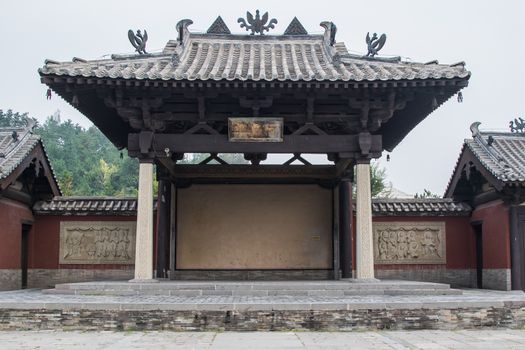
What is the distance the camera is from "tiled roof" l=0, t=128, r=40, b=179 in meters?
14.5

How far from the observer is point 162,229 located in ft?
50.4

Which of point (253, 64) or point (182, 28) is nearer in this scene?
point (253, 64)

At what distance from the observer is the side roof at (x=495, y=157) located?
47.4 feet

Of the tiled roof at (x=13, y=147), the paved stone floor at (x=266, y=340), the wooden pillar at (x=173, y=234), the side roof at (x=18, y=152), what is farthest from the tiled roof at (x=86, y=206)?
the paved stone floor at (x=266, y=340)

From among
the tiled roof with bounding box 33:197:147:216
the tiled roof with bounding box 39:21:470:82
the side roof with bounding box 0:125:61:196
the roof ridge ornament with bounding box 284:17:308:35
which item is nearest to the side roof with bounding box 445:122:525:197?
the tiled roof with bounding box 39:21:470:82

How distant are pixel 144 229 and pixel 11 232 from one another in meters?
4.54

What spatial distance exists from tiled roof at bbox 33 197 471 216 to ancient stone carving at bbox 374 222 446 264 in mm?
353

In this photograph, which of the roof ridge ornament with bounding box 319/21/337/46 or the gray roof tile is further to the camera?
the roof ridge ornament with bounding box 319/21/337/46

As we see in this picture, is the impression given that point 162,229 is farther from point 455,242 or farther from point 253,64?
point 455,242

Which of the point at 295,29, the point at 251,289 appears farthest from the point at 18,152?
the point at 295,29

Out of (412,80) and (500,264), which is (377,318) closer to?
(412,80)

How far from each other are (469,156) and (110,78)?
31.6 ft

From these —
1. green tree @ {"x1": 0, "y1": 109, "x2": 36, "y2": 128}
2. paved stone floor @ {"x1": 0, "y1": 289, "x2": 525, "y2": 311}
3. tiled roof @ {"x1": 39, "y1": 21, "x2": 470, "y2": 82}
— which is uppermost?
green tree @ {"x1": 0, "y1": 109, "x2": 36, "y2": 128}

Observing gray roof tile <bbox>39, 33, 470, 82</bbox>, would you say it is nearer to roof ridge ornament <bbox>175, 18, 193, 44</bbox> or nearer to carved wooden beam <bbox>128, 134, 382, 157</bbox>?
roof ridge ornament <bbox>175, 18, 193, 44</bbox>
